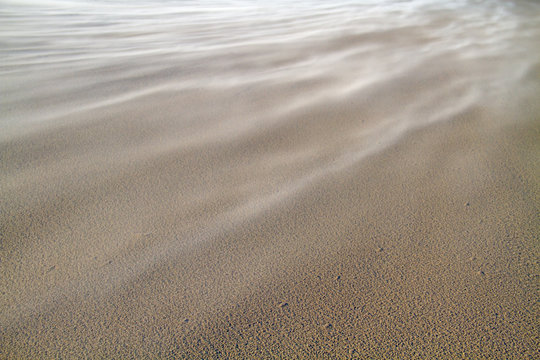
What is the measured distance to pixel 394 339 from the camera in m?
0.78

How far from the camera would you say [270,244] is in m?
1.02

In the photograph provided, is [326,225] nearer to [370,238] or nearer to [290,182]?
[370,238]

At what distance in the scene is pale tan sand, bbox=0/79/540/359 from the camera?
2.58 feet

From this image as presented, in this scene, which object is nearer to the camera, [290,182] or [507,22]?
[290,182]

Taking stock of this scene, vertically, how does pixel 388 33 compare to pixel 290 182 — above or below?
above

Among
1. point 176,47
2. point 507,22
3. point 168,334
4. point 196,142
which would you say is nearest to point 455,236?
point 168,334

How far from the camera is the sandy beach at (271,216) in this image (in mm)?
795

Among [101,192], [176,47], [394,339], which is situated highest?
[176,47]

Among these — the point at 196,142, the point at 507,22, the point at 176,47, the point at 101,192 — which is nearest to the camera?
the point at 101,192

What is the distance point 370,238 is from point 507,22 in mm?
3802

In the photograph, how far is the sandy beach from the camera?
31.3 inches

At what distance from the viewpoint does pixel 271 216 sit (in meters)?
1.11

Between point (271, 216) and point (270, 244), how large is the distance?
0.12 metres

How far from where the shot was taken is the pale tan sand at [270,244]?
0.79 metres
